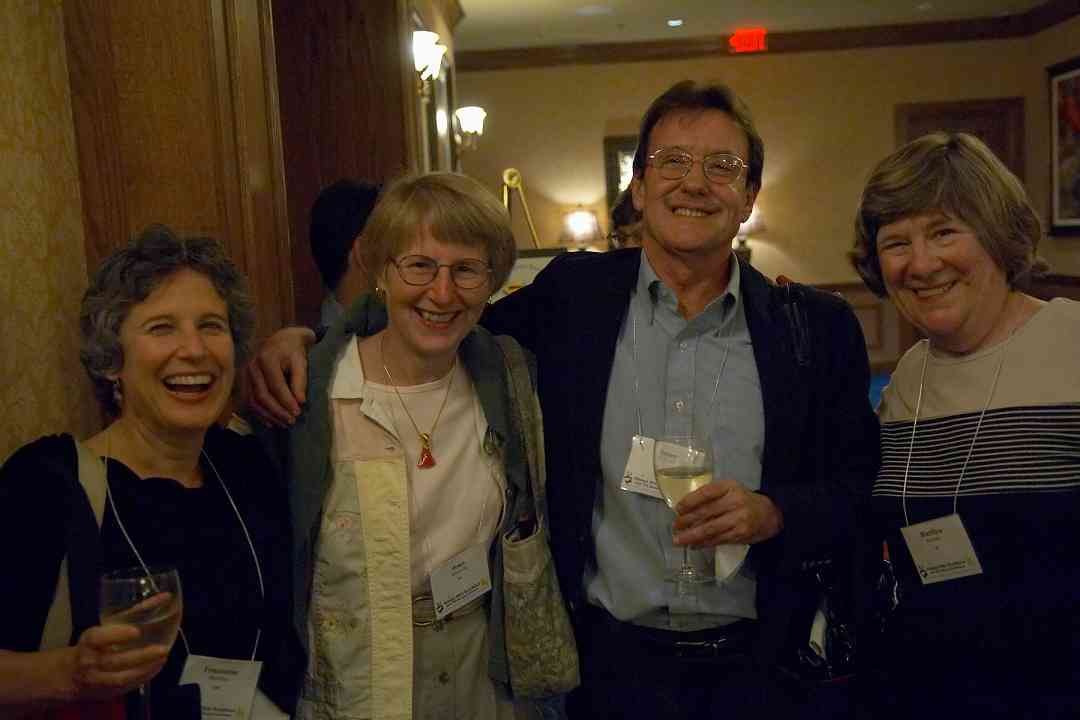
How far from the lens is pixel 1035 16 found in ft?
31.3

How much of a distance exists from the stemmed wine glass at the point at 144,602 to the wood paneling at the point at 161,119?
817mm

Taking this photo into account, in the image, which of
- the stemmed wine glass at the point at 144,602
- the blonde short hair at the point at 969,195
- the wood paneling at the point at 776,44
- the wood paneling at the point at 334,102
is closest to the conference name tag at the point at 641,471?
the blonde short hair at the point at 969,195

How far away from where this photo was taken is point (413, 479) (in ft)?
5.56

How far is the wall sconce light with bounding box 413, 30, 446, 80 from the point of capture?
5.21 metres

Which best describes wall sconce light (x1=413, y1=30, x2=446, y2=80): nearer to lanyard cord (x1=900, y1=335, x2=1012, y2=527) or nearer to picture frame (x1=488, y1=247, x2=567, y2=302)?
picture frame (x1=488, y1=247, x2=567, y2=302)

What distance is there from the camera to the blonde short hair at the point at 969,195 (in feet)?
5.68

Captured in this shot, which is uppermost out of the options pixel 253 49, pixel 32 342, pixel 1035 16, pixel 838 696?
pixel 1035 16

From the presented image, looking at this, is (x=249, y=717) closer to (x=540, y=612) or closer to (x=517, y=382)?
(x=540, y=612)

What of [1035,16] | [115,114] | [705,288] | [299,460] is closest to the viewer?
[299,460]

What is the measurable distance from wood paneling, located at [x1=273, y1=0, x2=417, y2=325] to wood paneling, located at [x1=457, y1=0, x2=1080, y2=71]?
20.0ft

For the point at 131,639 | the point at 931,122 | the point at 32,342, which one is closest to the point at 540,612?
the point at 131,639

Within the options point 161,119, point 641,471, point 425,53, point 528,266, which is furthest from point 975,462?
point 425,53

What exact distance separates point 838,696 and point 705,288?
0.84m

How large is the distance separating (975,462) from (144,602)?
140 centimetres
